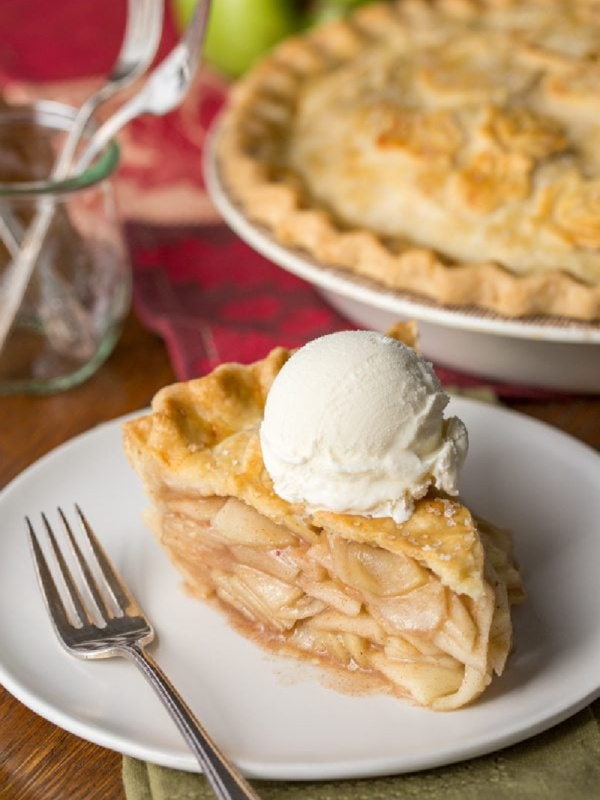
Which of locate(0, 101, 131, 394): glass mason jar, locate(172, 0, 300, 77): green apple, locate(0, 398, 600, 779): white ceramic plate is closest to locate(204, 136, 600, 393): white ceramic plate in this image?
locate(0, 398, 600, 779): white ceramic plate

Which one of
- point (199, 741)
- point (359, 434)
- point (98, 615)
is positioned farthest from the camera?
point (98, 615)

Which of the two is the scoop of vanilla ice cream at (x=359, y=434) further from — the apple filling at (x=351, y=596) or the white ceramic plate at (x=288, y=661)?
the white ceramic plate at (x=288, y=661)

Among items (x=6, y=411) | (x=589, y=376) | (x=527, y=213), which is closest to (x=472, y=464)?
(x=589, y=376)

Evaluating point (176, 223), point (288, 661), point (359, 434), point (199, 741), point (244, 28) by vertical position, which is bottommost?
point (176, 223)

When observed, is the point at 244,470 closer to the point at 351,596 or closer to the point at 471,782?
the point at 351,596

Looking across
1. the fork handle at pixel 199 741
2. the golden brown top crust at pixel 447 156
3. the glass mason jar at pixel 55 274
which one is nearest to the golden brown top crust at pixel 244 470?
the fork handle at pixel 199 741

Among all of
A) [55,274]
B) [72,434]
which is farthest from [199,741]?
[55,274]

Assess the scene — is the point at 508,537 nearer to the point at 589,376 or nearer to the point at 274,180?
the point at 589,376
